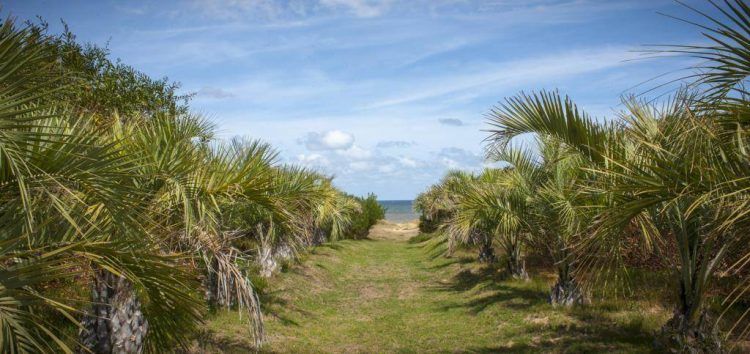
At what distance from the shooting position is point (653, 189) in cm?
412

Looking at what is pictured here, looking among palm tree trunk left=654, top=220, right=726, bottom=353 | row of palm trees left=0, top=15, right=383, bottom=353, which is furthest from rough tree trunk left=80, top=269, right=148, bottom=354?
palm tree trunk left=654, top=220, right=726, bottom=353

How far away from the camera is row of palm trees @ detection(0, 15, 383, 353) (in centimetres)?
295

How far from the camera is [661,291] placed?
1177 centimetres

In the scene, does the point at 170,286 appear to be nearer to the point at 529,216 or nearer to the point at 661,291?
the point at 529,216

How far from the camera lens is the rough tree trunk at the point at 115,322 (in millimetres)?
6090

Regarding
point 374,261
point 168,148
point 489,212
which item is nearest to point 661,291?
point 489,212

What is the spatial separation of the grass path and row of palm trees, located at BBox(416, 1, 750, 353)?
1.20 metres

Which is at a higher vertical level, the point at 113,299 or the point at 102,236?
the point at 102,236

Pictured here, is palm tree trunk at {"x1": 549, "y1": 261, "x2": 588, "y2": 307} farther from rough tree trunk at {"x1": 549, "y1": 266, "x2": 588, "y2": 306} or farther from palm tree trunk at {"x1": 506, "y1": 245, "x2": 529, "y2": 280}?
palm tree trunk at {"x1": 506, "y1": 245, "x2": 529, "y2": 280}

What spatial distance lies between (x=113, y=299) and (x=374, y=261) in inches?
860

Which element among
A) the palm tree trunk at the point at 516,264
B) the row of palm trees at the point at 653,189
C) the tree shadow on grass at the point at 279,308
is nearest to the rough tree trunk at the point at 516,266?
the palm tree trunk at the point at 516,264

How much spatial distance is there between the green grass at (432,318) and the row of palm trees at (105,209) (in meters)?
3.20

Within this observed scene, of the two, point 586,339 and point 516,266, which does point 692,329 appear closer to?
point 586,339

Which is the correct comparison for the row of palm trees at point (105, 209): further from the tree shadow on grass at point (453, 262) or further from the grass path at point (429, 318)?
the tree shadow on grass at point (453, 262)
